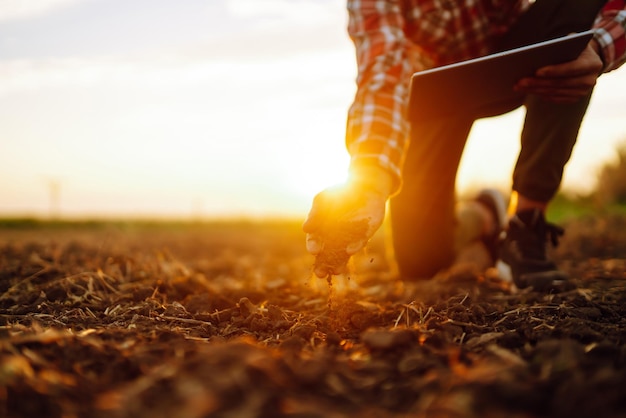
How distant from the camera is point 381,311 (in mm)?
1951

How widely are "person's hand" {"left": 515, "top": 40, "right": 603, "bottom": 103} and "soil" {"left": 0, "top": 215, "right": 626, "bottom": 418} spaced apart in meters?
0.84

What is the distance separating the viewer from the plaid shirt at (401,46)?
2.22 metres

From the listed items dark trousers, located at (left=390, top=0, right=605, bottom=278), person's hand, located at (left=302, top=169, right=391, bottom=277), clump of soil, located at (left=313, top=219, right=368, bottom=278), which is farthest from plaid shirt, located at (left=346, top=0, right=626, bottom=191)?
clump of soil, located at (left=313, top=219, right=368, bottom=278)

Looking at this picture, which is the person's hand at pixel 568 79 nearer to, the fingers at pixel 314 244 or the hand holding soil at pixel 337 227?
the hand holding soil at pixel 337 227

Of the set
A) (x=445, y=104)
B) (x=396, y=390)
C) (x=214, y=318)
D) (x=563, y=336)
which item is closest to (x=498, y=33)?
(x=445, y=104)

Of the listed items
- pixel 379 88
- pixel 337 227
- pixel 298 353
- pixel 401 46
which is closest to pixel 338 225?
pixel 337 227

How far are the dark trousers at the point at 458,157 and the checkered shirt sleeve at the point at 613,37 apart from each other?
0.35ft

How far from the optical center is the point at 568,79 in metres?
2.18

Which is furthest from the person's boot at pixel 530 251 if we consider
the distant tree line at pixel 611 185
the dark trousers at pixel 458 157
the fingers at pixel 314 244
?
the distant tree line at pixel 611 185

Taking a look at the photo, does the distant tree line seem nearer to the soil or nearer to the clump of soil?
the soil

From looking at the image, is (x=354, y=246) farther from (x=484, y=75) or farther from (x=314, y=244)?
(x=484, y=75)

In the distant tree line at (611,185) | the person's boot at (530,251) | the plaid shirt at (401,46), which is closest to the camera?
the plaid shirt at (401,46)

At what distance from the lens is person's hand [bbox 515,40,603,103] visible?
83.1 inches

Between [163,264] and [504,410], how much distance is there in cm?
210
